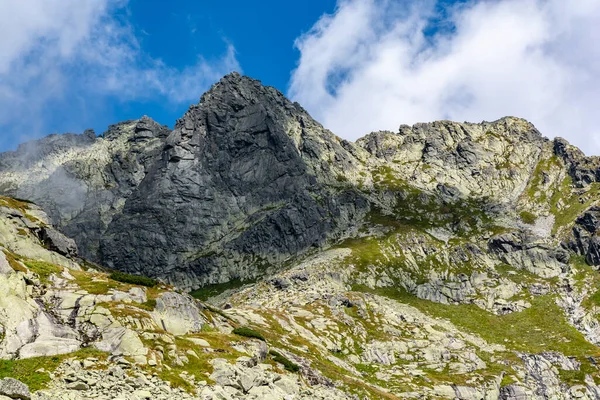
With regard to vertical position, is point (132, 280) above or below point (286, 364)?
above

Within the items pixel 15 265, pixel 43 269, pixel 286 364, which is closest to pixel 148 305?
pixel 43 269

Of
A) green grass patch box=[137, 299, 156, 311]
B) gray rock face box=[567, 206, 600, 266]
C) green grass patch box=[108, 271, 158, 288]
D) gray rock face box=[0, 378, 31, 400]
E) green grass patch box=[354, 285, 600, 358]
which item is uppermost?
gray rock face box=[567, 206, 600, 266]

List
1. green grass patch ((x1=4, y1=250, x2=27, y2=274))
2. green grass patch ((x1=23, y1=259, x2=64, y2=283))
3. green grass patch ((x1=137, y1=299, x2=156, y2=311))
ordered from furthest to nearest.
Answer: green grass patch ((x1=137, y1=299, x2=156, y2=311)), green grass patch ((x1=23, y1=259, x2=64, y2=283)), green grass patch ((x1=4, y1=250, x2=27, y2=274))

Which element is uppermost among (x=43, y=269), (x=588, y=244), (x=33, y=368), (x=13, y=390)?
(x=588, y=244)

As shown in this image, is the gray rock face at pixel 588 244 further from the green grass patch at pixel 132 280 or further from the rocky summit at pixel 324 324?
the green grass patch at pixel 132 280

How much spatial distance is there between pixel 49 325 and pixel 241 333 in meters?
23.3

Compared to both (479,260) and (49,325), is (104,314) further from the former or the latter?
(479,260)

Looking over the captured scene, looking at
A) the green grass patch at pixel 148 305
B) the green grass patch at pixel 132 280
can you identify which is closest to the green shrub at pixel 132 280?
the green grass patch at pixel 132 280

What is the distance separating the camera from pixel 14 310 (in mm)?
35344

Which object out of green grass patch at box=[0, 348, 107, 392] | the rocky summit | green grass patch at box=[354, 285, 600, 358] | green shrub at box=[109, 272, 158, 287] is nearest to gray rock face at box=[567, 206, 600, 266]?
the rocky summit

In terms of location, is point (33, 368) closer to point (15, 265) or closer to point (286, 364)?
point (15, 265)

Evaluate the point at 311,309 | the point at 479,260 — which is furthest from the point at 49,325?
the point at 479,260

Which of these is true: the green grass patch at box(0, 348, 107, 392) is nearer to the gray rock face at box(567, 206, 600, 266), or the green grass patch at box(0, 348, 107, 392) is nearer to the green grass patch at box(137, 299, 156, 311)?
the green grass patch at box(137, 299, 156, 311)

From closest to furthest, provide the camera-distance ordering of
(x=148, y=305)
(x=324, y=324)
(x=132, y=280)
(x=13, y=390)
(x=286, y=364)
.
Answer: (x=13, y=390) → (x=148, y=305) → (x=286, y=364) → (x=132, y=280) → (x=324, y=324)
